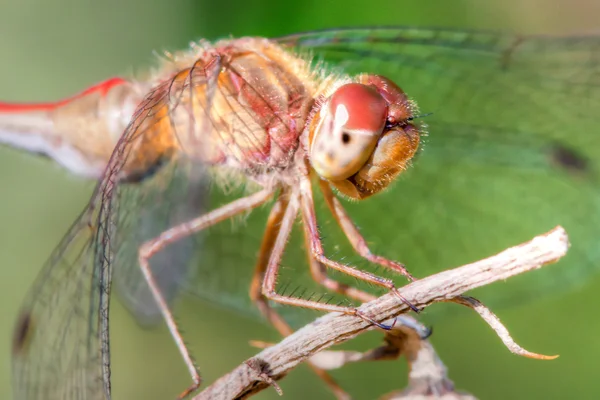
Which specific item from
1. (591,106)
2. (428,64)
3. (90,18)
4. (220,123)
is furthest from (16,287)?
(591,106)

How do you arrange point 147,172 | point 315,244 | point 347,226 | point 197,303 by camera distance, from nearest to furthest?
point 315,244, point 347,226, point 147,172, point 197,303

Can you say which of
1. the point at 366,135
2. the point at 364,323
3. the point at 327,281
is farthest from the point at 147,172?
the point at 364,323

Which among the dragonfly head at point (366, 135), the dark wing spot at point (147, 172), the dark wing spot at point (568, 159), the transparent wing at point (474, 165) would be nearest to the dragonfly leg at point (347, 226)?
the transparent wing at point (474, 165)

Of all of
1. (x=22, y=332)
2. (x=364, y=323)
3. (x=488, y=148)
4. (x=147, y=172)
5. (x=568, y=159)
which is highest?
(x=147, y=172)

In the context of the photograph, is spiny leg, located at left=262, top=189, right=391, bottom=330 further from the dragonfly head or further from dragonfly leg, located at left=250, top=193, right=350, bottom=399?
the dragonfly head

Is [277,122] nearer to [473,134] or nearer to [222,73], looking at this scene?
[222,73]

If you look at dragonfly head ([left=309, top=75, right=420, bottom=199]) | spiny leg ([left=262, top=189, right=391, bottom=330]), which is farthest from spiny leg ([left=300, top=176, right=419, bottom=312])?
dragonfly head ([left=309, top=75, right=420, bottom=199])

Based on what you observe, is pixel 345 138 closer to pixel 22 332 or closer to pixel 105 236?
pixel 105 236
